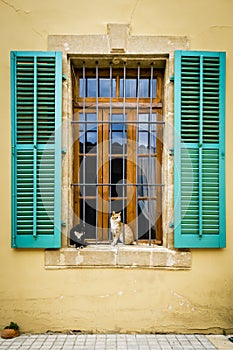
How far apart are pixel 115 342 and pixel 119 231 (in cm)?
110

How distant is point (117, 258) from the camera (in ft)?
13.1

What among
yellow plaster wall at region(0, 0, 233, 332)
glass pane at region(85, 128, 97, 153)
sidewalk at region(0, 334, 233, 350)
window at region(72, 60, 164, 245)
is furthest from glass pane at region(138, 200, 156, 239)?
sidewalk at region(0, 334, 233, 350)

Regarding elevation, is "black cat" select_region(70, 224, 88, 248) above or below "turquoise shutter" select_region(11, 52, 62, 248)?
below

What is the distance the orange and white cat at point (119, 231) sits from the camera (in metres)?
4.10

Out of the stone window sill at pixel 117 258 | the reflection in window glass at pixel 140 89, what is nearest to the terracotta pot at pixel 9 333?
the stone window sill at pixel 117 258

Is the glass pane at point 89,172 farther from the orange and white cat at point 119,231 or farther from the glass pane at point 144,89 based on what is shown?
the glass pane at point 144,89

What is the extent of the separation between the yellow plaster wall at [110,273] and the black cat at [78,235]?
0.29m

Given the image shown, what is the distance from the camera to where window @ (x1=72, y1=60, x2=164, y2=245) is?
4.26 meters

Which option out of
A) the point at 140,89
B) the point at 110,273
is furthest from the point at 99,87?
the point at 110,273

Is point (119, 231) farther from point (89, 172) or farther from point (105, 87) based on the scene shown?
point (105, 87)

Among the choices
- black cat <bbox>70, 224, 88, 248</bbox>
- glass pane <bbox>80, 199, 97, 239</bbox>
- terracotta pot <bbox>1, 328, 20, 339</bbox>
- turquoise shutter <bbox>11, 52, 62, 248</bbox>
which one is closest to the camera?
terracotta pot <bbox>1, 328, 20, 339</bbox>

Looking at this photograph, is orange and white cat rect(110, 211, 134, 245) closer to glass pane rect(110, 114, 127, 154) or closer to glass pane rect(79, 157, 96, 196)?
glass pane rect(79, 157, 96, 196)

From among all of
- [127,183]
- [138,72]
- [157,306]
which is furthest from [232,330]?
[138,72]

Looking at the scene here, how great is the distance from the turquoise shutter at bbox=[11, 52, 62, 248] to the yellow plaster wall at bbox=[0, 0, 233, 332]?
130mm
